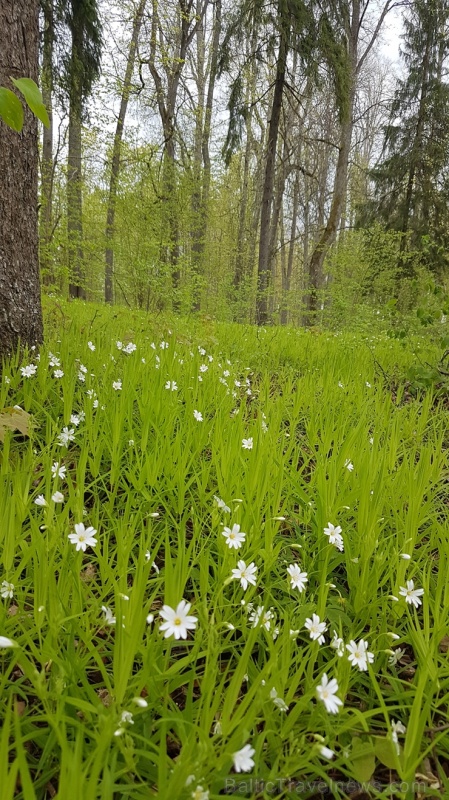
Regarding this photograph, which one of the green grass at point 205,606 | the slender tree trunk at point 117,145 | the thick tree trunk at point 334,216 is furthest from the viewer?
the thick tree trunk at point 334,216

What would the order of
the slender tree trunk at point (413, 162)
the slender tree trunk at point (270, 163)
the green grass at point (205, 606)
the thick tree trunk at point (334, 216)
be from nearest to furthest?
the green grass at point (205, 606) < the slender tree trunk at point (270, 163) < the thick tree trunk at point (334, 216) < the slender tree trunk at point (413, 162)

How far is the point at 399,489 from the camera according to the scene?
1664 millimetres

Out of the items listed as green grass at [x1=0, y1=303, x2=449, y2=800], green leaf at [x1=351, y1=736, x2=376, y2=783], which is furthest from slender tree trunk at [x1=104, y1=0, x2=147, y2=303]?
green leaf at [x1=351, y1=736, x2=376, y2=783]

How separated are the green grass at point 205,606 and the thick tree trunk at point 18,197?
0.28 m

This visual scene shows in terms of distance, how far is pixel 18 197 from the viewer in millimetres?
2258

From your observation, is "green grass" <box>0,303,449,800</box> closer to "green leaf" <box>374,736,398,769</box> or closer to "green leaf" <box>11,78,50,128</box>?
"green leaf" <box>374,736,398,769</box>

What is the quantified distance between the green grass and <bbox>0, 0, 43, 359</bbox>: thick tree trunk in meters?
0.28

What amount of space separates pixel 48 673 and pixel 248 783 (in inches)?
19.7

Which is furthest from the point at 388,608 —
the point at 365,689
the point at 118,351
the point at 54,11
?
the point at 54,11

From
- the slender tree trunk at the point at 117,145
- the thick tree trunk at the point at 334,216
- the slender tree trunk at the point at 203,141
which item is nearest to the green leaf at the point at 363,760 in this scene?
the slender tree trunk at the point at 117,145

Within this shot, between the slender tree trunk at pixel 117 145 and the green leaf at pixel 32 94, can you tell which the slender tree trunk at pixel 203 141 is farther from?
the green leaf at pixel 32 94

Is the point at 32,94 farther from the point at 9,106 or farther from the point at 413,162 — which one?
the point at 413,162

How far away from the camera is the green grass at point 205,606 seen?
73 centimetres

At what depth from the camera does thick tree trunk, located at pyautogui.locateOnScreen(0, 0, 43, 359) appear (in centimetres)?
206
